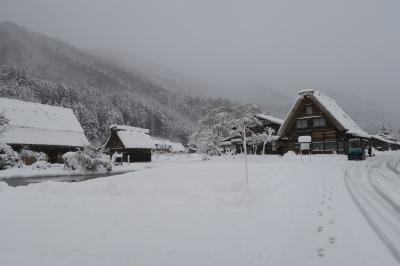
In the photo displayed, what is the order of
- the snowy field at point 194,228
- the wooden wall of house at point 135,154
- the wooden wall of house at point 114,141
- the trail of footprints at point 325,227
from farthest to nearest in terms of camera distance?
1. the wooden wall of house at point 114,141
2. the wooden wall of house at point 135,154
3. the trail of footprints at point 325,227
4. the snowy field at point 194,228

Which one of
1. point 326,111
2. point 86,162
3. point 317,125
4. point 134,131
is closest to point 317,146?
point 317,125

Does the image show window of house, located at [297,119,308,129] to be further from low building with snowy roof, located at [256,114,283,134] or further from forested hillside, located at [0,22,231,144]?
forested hillside, located at [0,22,231,144]

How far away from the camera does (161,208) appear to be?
22.2 ft

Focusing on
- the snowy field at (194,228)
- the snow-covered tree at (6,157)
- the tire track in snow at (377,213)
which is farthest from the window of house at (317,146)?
the snow-covered tree at (6,157)

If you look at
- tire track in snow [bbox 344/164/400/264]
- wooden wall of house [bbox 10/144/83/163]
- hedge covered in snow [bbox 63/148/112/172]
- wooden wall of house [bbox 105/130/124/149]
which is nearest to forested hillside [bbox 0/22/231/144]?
wooden wall of house [bbox 105/130/124/149]

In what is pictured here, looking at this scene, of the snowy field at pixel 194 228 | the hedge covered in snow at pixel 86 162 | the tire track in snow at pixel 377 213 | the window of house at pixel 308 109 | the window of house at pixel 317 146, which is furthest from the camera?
the window of house at pixel 308 109

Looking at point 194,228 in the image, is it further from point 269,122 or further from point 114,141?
point 269,122

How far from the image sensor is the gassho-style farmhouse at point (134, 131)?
35.7 m

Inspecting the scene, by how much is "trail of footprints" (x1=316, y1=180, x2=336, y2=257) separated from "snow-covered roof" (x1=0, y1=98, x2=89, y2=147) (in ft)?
110

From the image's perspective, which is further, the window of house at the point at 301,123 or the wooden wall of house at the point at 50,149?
the window of house at the point at 301,123

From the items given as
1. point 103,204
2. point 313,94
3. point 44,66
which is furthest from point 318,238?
point 44,66

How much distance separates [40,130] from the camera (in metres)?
36.8

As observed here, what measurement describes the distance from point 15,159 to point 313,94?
3826cm

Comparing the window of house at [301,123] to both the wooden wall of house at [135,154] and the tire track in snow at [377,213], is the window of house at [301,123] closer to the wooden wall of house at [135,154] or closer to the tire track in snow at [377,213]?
the wooden wall of house at [135,154]
